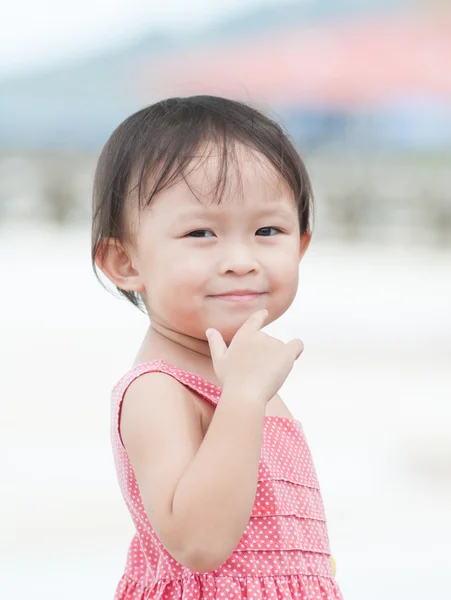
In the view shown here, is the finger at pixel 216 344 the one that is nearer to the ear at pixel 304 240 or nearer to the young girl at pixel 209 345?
the young girl at pixel 209 345

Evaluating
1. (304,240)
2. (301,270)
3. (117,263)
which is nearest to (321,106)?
(301,270)

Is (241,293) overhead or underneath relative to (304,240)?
underneath

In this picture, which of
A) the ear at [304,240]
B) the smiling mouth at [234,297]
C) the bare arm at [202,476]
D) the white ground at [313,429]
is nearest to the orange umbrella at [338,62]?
the white ground at [313,429]

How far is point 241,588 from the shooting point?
125 centimetres

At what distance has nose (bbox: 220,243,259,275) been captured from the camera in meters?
1.26

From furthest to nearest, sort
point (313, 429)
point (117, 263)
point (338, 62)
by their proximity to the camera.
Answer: point (338, 62), point (313, 429), point (117, 263)

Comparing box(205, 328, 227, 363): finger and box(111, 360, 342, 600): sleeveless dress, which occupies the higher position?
box(205, 328, 227, 363): finger

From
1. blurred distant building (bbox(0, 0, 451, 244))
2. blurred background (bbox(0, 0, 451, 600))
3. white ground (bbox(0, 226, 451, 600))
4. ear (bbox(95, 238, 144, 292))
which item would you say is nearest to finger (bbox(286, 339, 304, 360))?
ear (bbox(95, 238, 144, 292))

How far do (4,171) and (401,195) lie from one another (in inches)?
157

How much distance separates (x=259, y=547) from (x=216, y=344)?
0.24 metres

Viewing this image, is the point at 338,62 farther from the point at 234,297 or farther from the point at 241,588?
the point at 241,588

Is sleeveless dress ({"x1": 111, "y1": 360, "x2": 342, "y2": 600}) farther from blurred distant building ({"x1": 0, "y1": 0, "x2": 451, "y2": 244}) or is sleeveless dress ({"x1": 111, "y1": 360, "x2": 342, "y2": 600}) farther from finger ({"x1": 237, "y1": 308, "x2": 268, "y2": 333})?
blurred distant building ({"x1": 0, "y1": 0, "x2": 451, "y2": 244})

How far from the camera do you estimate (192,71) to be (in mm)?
11586

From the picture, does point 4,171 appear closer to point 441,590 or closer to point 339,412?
point 339,412
